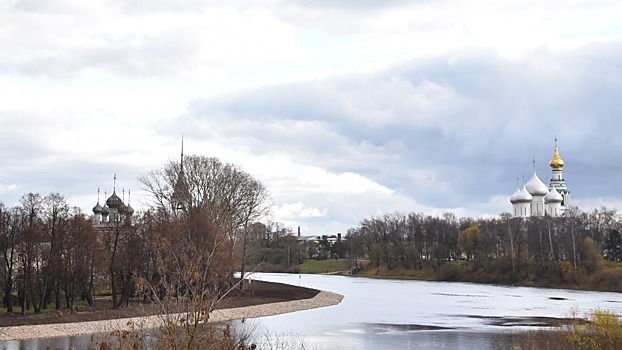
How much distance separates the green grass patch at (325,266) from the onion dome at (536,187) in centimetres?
3141

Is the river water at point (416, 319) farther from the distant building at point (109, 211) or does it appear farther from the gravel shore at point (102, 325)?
the distant building at point (109, 211)

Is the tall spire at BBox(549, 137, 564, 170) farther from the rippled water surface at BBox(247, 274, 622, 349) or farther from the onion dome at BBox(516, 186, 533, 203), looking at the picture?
the rippled water surface at BBox(247, 274, 622, 349)

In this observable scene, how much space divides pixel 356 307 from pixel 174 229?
1376cm

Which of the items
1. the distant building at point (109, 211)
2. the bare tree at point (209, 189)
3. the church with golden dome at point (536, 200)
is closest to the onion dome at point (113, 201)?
the distant building at point (109, 211)

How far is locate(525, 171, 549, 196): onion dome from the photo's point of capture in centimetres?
14025

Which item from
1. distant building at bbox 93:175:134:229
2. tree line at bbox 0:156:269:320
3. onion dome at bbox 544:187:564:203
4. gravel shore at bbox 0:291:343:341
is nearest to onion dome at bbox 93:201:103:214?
distant building at bbox 93:175:134:229

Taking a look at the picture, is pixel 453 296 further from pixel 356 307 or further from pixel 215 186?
pixel 215 186

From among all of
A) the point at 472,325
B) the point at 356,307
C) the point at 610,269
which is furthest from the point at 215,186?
the point at 610,269

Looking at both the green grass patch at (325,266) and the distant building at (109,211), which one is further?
the green grass patch at (325,266)

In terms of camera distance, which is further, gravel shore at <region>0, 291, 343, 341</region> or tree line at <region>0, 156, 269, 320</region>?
tree line at <region>0, 156, 269, 320</region>

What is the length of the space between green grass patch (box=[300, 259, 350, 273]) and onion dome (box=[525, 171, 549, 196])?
3141 cm

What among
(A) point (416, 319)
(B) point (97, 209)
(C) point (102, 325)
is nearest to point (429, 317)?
(A) point (416, 319)

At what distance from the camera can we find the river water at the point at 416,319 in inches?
1336

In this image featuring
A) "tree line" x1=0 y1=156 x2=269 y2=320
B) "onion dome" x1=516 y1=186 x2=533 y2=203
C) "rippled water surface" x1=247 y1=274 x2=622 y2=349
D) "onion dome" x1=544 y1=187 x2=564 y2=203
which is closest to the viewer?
"rippled water surface" x1=247 y1=274 x2=622 y2=349
